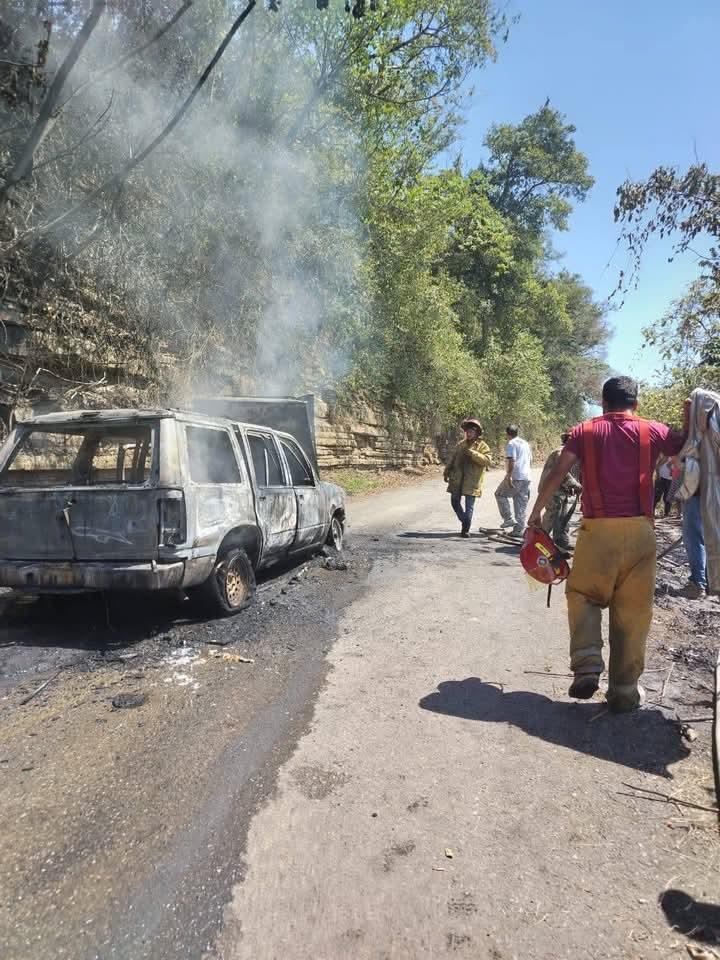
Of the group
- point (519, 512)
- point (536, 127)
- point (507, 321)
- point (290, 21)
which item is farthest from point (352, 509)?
point (536, 127)

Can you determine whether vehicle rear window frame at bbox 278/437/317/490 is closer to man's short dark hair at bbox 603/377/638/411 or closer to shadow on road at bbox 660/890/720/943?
man's short dark hair at bbox 603/377/638/411

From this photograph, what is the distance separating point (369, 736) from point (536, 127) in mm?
38544

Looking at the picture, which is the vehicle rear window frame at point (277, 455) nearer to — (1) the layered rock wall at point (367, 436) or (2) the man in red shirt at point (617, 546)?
(2) the man in red shirt at point (617, 546)

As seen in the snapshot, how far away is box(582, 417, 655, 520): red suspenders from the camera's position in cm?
362

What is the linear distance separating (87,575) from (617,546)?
3562 millimetres

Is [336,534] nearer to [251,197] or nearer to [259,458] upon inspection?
[259,458]

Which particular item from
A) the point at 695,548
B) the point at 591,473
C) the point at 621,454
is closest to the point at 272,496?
the point at 591,473

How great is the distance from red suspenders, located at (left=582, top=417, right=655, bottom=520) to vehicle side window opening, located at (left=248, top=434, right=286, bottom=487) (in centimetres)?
329

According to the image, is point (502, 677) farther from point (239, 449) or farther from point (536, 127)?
point (536, 127)

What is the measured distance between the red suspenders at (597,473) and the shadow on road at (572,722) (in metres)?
1.15

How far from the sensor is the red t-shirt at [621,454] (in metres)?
3.62

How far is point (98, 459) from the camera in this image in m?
5.80

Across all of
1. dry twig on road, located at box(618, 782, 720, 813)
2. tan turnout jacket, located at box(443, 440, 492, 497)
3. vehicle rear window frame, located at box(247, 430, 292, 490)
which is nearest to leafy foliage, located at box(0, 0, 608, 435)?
vehicle rear window frame, located at box(247, 430, 292, 490)

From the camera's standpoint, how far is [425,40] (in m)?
17.3
